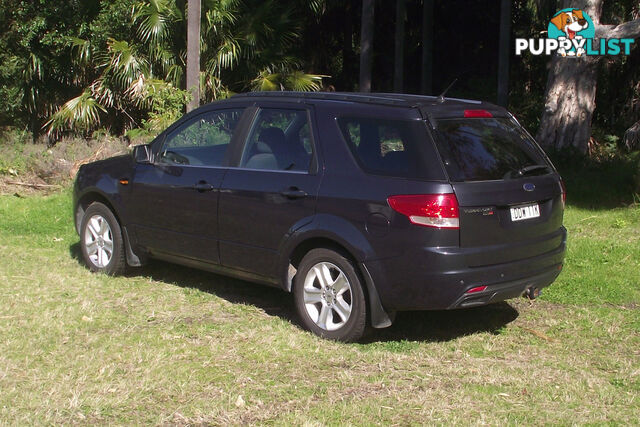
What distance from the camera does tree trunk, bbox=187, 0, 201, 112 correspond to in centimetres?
1300

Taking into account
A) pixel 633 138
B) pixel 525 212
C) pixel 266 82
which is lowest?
pixel 525 212

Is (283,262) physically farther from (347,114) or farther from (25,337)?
(25,337)

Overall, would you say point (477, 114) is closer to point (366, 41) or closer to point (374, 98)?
point (374, 98)

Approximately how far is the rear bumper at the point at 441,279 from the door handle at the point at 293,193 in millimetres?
776

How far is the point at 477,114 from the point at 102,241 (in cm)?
385

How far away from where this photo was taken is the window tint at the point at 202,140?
6.89m

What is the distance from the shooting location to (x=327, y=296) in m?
5.96

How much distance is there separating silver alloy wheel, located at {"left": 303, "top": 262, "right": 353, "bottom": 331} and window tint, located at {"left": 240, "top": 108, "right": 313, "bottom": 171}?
79 centimetres

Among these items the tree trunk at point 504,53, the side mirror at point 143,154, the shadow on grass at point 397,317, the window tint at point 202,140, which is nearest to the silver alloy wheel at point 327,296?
the shadow on grass at point 397,317

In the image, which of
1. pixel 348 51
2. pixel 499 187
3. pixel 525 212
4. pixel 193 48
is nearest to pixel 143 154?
pixel 499 187

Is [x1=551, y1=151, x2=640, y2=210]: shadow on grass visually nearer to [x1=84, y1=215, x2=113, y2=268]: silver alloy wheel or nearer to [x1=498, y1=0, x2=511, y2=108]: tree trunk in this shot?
[x1=498, y1=0, x2=511, y2=108]: tree trunk

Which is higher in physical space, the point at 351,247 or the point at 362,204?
the point at 362,204

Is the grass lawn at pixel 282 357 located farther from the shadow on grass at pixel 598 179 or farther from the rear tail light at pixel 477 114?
the shadow on grass at pixel 598 179

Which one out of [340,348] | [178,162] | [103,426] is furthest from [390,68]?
[103,426]
